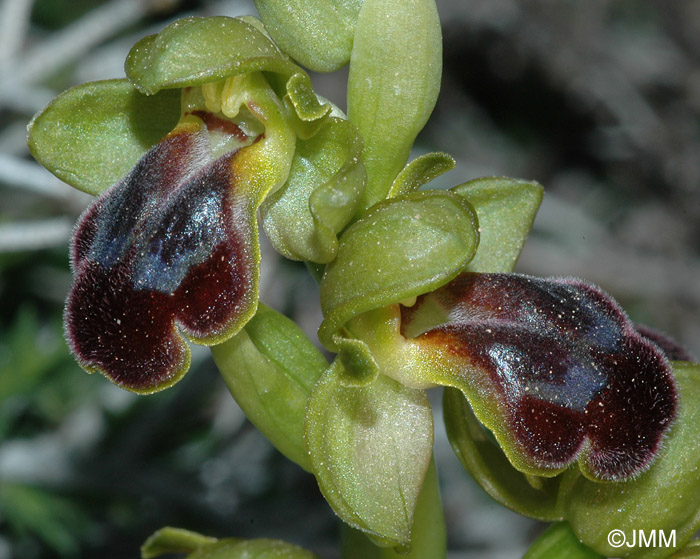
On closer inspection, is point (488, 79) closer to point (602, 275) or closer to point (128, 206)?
point (602, 275)

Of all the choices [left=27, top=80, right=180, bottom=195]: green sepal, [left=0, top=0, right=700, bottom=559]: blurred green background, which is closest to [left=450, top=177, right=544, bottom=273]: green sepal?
[left=27, top=80, right=180, bottom=195]: green sepal

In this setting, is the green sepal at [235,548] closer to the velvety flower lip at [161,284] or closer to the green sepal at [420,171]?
the velvety flower lip at [161,284]

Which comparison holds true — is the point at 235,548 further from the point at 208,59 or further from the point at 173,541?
the point at 208,59

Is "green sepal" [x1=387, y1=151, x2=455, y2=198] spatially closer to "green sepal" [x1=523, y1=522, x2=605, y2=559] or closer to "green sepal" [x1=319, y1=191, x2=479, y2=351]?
"green sepal" [x1=319, y1=191, x2=479, y2=351]

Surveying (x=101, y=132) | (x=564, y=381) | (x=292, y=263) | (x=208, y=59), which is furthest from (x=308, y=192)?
(x=292, y=263)

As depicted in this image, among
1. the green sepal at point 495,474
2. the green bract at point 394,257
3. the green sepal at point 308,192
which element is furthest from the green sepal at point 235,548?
the green sepal at point 308,192

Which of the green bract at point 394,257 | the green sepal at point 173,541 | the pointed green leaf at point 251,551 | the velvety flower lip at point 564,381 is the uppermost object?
the green bract at point 394,257
